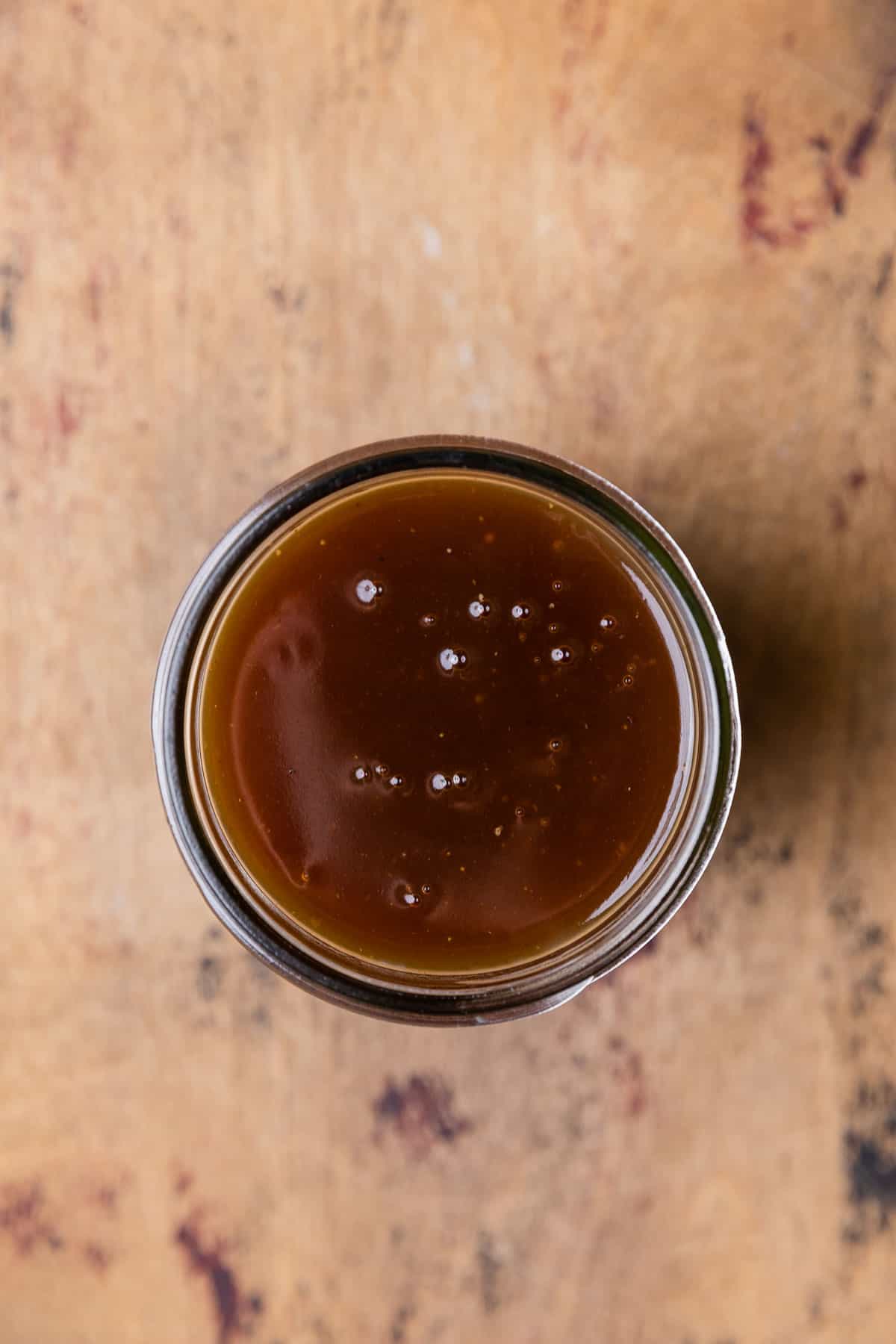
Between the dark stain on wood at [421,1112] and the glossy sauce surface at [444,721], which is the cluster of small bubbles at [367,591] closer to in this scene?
the glossy sauce surface at [444,721]

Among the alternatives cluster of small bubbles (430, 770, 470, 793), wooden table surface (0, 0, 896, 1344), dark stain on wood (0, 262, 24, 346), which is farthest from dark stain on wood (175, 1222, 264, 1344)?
dark stain on wood (0, 262, 24, 346)

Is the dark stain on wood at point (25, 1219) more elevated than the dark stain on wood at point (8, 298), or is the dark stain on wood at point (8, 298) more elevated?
the dark stain on wood at point (8, 298)

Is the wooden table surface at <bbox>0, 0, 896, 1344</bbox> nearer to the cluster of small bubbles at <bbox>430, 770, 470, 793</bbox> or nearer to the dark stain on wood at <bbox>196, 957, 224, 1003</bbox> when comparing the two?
the dark stain on wood at <bbox>196, 957, 224, 1003</bbox>

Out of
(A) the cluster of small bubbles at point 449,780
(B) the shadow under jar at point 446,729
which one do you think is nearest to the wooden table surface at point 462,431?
(B) the shadow under jar at point 446,729

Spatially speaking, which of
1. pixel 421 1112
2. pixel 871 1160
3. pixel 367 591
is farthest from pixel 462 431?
pixel 871 1160

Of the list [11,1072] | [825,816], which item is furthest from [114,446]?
[825,816]

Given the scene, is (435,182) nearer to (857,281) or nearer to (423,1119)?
(857,281)

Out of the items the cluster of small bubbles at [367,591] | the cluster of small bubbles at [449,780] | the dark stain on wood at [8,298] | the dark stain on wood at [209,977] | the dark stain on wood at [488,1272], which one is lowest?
the dark stain on wood at [488,1272]

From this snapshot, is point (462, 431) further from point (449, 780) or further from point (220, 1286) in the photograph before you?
point (220, 1286)
